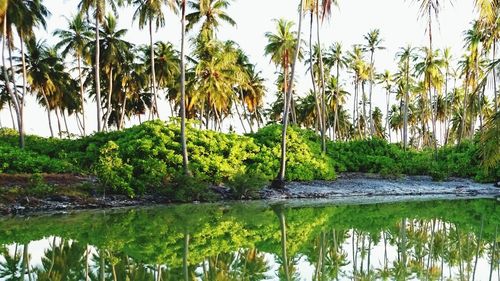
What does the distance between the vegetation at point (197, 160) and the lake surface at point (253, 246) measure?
18.7 ft

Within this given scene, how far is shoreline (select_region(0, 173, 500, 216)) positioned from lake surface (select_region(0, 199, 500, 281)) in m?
2.53

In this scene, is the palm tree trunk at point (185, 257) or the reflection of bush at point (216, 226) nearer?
the palm tree trunk at point (185, 257)

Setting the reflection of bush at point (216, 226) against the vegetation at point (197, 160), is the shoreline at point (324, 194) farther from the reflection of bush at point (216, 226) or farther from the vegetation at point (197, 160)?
the reflection of bush at point (216, 226)

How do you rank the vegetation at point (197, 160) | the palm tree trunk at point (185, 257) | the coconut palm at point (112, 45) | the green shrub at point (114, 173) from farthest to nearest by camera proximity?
the coconut palm at point (112, 45) → the vegetation at point (197, 160) → the green shrub at point (114, 173) → the palm tree trunk at point (185, 257)

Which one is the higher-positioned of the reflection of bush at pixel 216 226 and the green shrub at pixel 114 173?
the green shrub at pixel 114 173

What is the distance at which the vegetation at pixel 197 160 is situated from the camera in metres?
24.1

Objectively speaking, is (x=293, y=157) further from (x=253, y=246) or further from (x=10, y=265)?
(x=10, y=265)

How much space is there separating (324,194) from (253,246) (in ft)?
56.6

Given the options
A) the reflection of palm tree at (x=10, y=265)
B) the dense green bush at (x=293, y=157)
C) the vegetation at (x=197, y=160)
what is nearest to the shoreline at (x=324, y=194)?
the vegetation at (x=197, y=160)

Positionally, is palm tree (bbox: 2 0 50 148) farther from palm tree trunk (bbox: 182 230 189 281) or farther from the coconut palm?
palm tree trunk (bbox: 182 230 189 281)

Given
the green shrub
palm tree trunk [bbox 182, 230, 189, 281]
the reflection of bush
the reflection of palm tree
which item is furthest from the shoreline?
palm tree trunk [bbox 182, 230, 189, 281]

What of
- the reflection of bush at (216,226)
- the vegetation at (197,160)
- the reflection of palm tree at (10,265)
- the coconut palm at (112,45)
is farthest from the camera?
the coconut palm at (112,45)

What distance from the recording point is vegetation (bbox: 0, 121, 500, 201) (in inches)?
947

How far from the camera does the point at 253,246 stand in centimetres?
1101
